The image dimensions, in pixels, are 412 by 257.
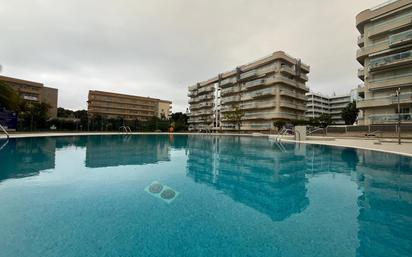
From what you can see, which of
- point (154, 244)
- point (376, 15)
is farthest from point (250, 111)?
point (154, 244)

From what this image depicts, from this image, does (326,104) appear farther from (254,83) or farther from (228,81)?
(254,83)

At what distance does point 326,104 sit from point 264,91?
205ft

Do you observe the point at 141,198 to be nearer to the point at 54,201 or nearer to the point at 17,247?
the point at 54,201

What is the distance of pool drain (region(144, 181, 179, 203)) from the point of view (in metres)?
5.17

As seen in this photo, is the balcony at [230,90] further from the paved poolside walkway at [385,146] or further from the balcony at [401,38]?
the paved poolside walkway at [385,146]

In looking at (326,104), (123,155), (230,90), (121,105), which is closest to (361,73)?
(230,90)

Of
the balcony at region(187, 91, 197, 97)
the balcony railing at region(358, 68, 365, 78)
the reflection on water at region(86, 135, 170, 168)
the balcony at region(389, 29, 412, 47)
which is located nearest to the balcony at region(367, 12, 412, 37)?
the balcony at region(389, 29, 412, 47)

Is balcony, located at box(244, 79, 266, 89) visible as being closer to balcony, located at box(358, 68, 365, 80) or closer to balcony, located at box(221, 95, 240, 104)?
balcony, located at box(221, 95, 240, 104)

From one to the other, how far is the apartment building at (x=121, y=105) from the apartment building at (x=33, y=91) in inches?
453

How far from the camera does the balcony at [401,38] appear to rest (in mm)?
24348

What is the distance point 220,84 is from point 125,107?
1626 inches

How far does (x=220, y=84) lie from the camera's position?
201 feet

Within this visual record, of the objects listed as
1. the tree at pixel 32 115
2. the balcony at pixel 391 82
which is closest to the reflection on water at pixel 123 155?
the balcony at pixel 391 82

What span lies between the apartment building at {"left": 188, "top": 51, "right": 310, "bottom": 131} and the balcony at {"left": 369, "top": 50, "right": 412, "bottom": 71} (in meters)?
18.3
